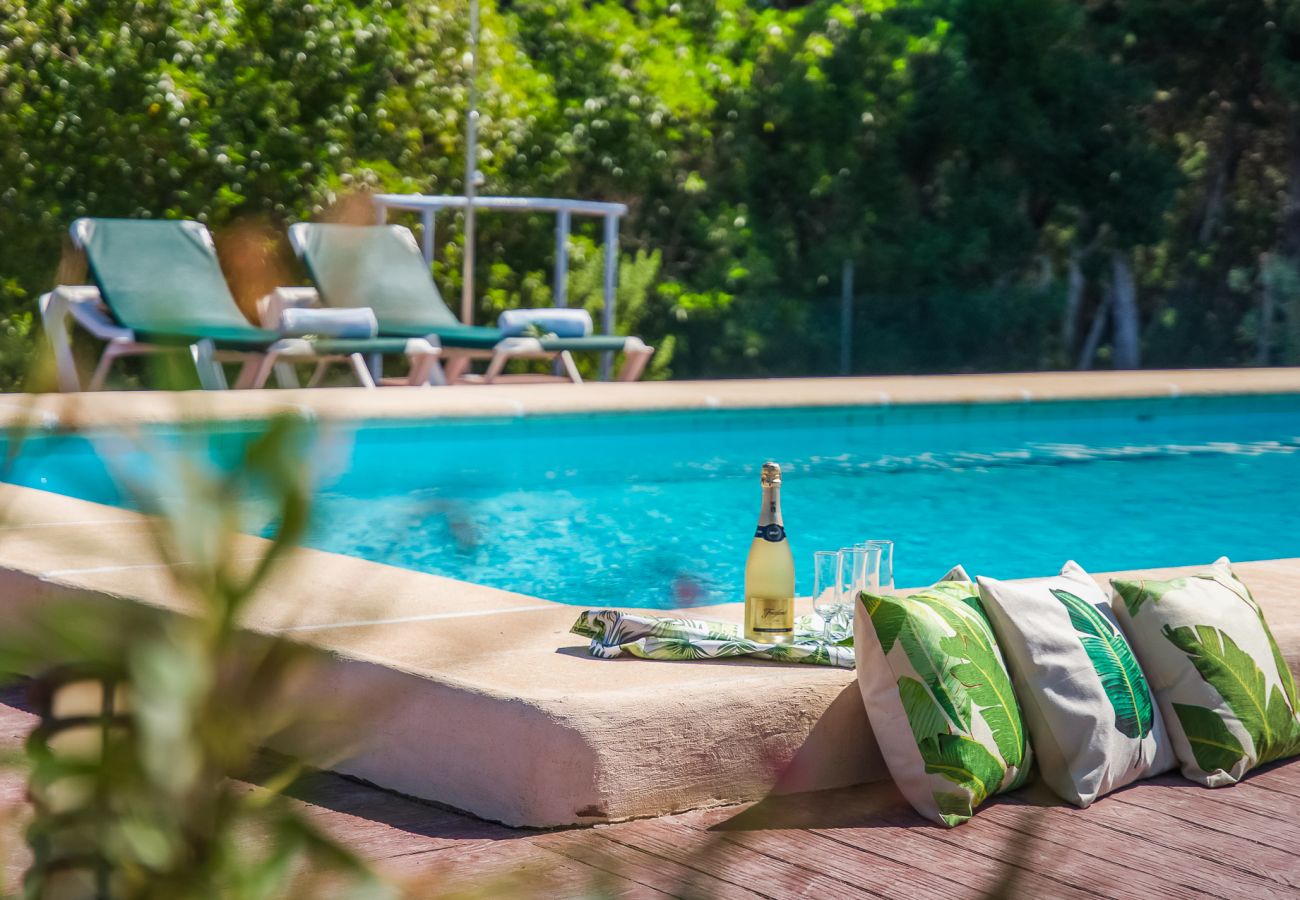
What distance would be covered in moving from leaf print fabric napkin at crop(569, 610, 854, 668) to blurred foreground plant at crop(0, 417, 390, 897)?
2328 millimetres

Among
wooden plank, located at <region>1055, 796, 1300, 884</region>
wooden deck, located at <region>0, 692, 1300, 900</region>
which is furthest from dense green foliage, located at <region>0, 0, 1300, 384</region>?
wooden plank, located at <region>1055, 796, 1300, 884</region>

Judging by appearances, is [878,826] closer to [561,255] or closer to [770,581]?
[770,581]

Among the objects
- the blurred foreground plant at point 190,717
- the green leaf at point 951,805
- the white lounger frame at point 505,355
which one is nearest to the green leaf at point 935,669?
the green leaf at point 951,805

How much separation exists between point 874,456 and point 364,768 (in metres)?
6.01

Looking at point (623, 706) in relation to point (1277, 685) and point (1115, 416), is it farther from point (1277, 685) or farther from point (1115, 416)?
point (1115, 416)

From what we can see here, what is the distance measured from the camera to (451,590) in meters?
3.05

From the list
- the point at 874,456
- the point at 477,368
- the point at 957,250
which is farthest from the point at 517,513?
the point at 957,250

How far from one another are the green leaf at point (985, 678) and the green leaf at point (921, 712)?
0.06 metres

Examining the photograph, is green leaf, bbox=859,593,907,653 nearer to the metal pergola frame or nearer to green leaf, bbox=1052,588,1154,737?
green leaf, bbox=1052,588,1154,737

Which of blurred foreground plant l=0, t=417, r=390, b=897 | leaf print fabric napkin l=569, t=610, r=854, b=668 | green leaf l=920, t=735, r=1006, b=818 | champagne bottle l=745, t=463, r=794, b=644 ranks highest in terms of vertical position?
blurred foreground plant l=0, t=417, r=390, b=897

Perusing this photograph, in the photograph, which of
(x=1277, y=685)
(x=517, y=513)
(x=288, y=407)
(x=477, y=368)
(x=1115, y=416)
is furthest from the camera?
(x=477, y=368)

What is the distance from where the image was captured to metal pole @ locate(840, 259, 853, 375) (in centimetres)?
1205

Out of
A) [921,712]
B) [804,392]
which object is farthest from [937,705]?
[804,392]

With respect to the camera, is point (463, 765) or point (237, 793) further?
point (463, 765)
